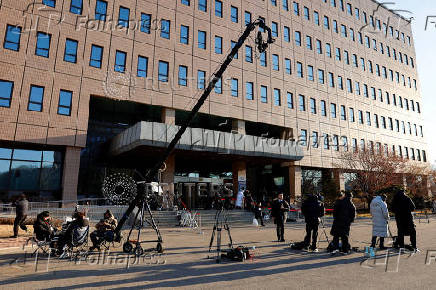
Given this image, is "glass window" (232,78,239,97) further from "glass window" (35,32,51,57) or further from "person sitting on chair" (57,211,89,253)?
"person sitting on chair" (57,211,89,253)

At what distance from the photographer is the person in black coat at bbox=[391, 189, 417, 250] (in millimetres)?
9461

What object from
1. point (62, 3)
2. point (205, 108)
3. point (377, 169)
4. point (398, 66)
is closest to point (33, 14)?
point (62, 3)

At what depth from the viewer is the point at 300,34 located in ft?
115

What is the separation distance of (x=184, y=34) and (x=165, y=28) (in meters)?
1.87

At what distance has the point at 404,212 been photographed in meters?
9.70

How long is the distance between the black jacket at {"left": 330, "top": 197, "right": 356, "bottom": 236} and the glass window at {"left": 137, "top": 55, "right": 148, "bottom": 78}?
1919 centimetres

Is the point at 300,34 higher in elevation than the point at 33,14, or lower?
higher

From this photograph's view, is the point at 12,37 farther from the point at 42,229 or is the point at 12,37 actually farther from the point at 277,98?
the point at 277,98

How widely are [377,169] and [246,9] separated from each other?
22441 millimetres

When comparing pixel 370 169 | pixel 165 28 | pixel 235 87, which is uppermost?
pixel 165 28

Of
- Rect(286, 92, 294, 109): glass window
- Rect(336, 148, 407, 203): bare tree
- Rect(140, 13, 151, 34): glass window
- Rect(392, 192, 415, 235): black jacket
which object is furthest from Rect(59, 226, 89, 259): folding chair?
Rect(336, 148, 407, 203): bare tree

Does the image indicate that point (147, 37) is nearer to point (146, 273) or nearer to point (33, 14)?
point (33, 14)

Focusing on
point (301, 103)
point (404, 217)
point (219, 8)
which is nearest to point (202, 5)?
point (219, 8)

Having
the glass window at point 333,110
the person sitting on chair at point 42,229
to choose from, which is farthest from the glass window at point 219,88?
the person sitting on chair at point 42,229
